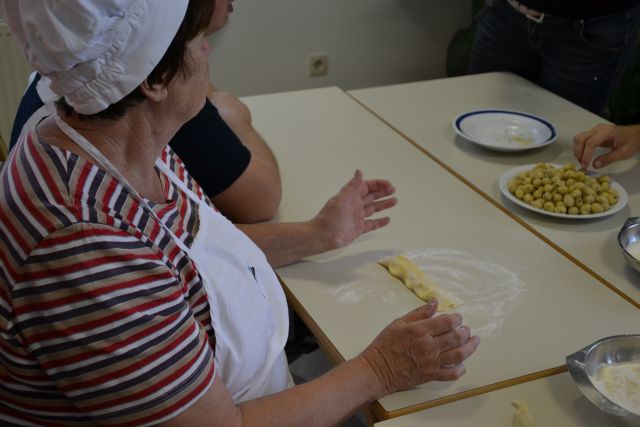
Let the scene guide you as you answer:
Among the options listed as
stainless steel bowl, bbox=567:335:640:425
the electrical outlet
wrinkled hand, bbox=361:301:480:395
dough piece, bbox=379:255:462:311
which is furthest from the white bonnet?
the electrical outlet

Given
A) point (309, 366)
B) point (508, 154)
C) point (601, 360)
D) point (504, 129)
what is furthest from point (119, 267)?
point (504, 129)

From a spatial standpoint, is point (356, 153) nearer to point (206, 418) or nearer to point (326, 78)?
point (206, 418)

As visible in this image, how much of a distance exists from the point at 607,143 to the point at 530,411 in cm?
92

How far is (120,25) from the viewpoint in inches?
34.0

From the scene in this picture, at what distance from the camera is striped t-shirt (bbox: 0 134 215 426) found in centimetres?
84

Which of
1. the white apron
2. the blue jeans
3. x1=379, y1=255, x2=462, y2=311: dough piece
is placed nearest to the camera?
the white apron

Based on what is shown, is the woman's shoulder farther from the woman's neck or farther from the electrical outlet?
the electrical outlet

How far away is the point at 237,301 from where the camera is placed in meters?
1.10

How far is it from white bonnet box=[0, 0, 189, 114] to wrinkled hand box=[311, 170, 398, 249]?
615mm

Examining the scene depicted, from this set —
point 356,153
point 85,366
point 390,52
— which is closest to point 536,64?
point 356,153

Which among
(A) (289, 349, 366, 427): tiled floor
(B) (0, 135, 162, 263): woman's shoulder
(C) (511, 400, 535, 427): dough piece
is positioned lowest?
(A) (289, 349, 366, 427): tiled floor

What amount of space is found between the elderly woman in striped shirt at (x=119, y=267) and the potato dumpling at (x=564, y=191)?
59 cm

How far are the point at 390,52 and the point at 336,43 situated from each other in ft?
1.10

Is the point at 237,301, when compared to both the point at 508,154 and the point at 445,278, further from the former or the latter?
the point at 508,154
